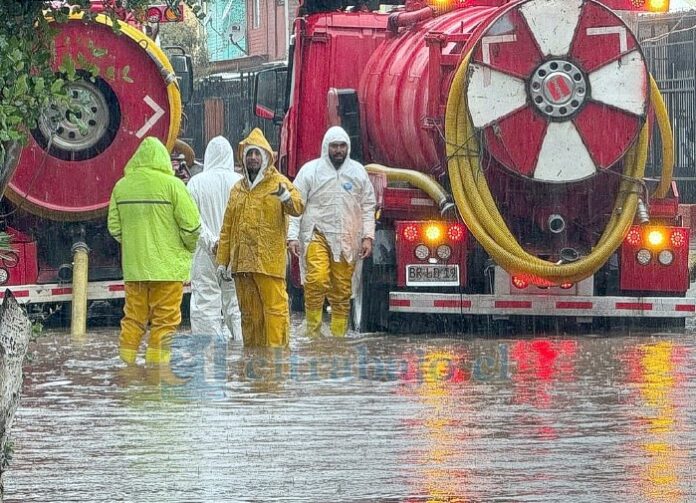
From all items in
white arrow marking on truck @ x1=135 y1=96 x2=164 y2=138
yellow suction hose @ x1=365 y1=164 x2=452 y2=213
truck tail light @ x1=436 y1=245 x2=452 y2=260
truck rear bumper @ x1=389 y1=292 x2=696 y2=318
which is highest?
white arrow marking on truck @ x1=135 y1=96 x2=164 y2=138

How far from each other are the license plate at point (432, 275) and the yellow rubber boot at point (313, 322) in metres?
0.79

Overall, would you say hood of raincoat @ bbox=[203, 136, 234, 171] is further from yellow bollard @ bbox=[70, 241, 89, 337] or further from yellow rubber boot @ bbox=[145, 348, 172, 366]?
yellow rubber boot @ bbox=[145, 348, 172, 366]

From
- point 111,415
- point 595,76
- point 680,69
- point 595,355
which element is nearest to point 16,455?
point 111,415

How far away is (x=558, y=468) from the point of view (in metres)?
7.92

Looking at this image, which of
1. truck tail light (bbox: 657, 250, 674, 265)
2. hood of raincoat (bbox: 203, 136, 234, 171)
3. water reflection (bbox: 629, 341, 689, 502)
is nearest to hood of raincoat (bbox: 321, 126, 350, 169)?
hood of raincoat (bbox: 203, 136, 234, 171)

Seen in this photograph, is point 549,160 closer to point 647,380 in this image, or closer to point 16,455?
point 647,380

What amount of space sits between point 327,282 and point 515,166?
188 centimetres

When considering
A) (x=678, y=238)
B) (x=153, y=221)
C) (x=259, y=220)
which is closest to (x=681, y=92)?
(x=678, y=238)

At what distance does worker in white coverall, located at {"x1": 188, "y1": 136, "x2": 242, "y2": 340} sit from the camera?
45.3ft

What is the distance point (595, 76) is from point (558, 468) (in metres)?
5.85

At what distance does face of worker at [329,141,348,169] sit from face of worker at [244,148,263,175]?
1.57m

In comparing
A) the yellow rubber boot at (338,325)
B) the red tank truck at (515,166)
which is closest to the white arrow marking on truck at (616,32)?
the red tank truck at (515,166)

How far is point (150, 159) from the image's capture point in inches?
487

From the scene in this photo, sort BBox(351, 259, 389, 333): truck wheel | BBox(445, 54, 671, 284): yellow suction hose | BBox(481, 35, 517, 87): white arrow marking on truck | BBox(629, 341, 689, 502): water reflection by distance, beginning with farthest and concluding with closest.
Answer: BBox(351, 259, 389, 333): truck wheel, BBox(445, 54, 671, 284): yellow suction hose, BBox(481, 35, 517, 87): white arrow marking on truck, BBox(629, 341, 689, 502): water reflection
